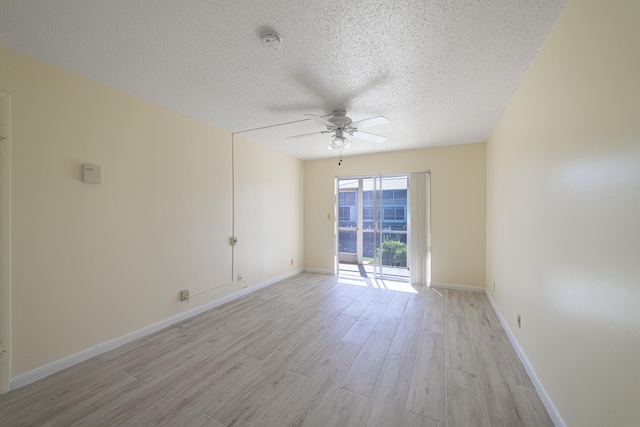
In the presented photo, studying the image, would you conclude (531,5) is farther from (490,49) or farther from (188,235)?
(188,235)

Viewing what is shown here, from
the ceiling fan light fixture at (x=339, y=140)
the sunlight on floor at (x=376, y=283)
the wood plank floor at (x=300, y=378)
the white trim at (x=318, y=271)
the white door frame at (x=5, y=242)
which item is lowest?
the wood plank floor at (x=300, y=378)

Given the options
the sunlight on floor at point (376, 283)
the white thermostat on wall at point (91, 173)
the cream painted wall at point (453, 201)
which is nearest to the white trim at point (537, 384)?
the cream painted wall at point (453, 201)

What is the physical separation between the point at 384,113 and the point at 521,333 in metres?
2.72

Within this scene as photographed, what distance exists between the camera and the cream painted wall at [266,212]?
13.0ft

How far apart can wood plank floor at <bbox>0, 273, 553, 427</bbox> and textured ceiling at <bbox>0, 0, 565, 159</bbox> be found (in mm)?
2610

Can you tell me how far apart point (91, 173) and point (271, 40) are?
6.76 feet

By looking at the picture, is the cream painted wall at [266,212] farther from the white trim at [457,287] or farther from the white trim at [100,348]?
the white trim at [457,287]

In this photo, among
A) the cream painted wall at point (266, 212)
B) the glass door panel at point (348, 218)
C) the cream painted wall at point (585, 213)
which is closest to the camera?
the cream painted wall at point (585, 213)

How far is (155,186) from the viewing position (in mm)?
2752

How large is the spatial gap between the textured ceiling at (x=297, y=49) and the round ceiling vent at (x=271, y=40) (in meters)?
0.04

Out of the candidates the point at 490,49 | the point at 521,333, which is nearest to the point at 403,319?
the point at 521,333

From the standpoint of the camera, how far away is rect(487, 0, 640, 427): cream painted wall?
→ 96cm

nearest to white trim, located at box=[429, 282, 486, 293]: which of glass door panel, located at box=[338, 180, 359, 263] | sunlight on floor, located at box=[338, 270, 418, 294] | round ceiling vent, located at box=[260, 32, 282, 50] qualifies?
sunlight on floor, located at box=[338, 270, 418, 294]

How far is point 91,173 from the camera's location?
2213 millimetres
